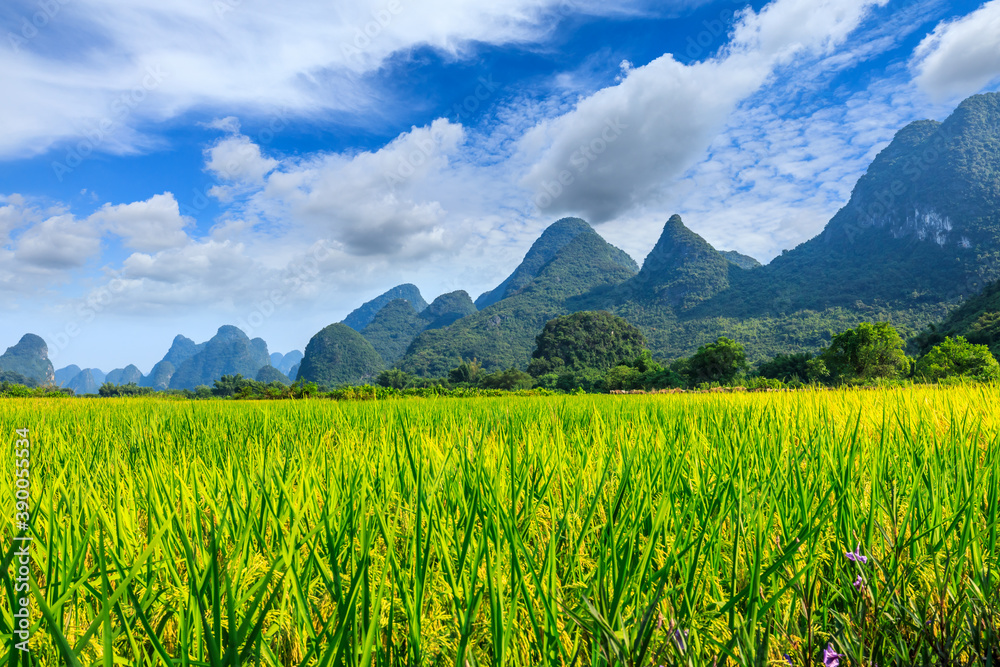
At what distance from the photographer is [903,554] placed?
1.03m

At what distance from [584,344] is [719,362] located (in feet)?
127

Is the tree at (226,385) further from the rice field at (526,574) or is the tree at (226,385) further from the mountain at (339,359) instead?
the mountain at (339,359)

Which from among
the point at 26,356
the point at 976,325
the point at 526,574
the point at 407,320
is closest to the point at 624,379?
the point at 976,325

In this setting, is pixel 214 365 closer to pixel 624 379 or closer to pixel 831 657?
pixel 624 379

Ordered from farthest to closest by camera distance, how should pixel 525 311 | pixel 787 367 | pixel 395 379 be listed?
pixel 525 311, pixel 395 379, pixel 787 367

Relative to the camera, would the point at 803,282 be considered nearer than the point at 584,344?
No

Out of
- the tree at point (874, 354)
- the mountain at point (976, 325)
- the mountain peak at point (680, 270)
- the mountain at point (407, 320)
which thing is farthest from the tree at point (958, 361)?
the mountain at point (407, 320)

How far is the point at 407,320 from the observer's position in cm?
16738

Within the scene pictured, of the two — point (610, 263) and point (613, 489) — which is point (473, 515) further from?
point (610, 263)

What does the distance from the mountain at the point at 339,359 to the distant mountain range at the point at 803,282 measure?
0.35 meters

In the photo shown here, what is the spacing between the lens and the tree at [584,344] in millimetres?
68250

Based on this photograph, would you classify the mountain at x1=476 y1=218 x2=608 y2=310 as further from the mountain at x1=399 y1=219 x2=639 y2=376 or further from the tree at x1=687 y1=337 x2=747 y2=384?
the tree at x1=687 y1=337 x2=747 y2=384

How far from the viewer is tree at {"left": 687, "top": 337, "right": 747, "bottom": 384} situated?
110 feet

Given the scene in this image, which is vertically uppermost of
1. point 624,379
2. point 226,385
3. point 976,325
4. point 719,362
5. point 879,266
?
point 879,266
